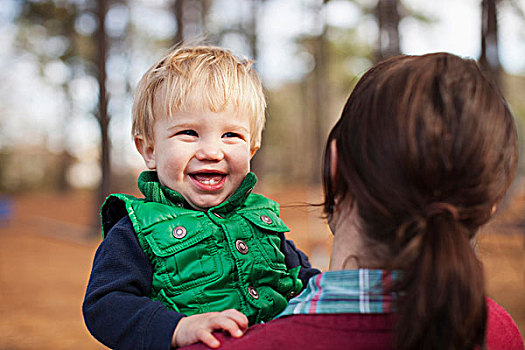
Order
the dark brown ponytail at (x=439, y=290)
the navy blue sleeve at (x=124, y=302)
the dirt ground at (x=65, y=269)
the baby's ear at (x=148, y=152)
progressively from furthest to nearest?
the dirt ground at (x=65, y=269)
the baby's ear at (x=148, y=152)
the navy blue sleeve at (x=124, y=302)
the dark brown ponytail at (x=439, y=290)

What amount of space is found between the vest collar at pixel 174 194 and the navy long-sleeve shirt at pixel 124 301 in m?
0.14

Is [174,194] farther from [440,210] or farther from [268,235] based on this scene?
[440,210]

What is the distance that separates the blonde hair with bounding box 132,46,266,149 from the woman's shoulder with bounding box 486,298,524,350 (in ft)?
3.44

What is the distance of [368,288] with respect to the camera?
1.17 metres

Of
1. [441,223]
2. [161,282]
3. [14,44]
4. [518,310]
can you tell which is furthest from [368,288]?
[14,44]

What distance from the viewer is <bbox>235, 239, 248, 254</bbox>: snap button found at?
1749 mm

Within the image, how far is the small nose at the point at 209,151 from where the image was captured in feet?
5.91

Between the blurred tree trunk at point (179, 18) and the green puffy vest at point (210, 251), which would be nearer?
the green puffy vest at point (210, 251)

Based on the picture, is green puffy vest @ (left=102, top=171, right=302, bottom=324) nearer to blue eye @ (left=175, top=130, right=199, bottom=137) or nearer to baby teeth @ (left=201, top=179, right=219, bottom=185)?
baby teeth @ (left=201, top=179, right=219, bottom=185)

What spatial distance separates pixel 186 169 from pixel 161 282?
40 cm

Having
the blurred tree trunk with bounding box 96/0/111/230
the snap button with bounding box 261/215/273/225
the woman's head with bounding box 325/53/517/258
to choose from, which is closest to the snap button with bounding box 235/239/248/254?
the snap button with bounding box 261/215/273/225

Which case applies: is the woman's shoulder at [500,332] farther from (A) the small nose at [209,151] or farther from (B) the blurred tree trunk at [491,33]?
(B) the blurred tree trunk at [491,33]

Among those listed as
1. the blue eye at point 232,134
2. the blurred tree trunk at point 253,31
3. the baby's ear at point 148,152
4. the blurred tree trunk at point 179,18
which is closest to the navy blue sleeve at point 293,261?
the blue eye at point 232,134

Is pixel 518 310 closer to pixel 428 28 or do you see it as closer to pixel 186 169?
pixel 186 169
